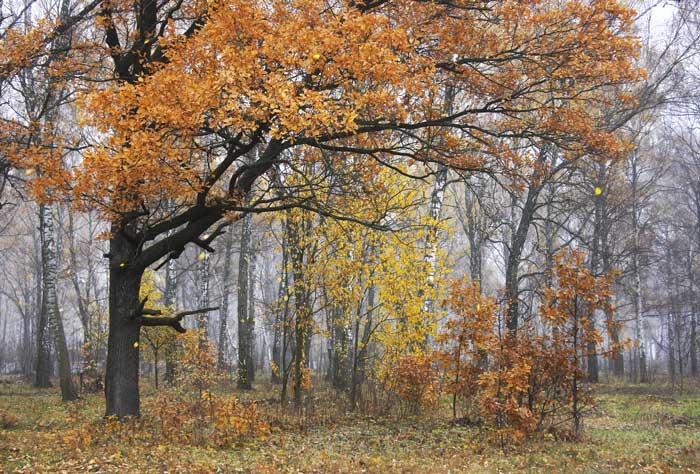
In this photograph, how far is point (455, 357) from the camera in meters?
10.5

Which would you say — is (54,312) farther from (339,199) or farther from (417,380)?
(417,380)

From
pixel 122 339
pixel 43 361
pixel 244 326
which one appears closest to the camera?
pixel 122 339

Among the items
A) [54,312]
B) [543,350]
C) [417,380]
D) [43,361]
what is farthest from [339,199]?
[43,361]

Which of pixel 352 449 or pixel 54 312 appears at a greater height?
pixel 54 312

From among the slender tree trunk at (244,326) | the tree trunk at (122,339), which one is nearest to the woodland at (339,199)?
the tree trunk at (122,339)

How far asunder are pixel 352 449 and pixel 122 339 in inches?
163

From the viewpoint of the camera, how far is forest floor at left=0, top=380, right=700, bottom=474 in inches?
278

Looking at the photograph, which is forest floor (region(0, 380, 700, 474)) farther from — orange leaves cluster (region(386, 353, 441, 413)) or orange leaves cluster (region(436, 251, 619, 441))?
orange leaves cluster (region(436, 251, 619, 441))

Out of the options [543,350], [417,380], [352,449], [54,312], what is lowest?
[352,449]

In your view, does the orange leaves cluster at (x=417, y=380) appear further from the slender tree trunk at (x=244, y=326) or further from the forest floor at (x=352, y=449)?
the slender tree trunk at (x=244, y=326)

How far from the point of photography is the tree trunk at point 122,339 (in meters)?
9.30

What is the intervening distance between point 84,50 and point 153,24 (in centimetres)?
128

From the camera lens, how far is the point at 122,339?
30.8 ft

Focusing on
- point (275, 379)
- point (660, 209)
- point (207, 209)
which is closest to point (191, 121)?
point (207, 209)
